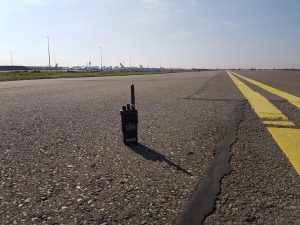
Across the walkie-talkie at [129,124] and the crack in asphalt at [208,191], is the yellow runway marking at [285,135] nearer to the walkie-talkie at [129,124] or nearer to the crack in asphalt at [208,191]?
the crack in asphalt at [208,191]

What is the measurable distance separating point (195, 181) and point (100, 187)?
2.72 ft

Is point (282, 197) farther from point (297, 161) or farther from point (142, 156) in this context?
point (142, 156)

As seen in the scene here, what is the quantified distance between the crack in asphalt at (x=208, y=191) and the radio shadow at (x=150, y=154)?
0.29 meters

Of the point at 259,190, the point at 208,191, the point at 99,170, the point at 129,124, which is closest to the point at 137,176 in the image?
the point at 99,170

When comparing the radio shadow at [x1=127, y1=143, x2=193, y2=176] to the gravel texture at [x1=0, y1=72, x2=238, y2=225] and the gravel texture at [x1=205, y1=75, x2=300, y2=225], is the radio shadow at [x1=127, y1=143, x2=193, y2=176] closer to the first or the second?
the gravel texture at [x1=0, y1=72, x2=238, y2=225]

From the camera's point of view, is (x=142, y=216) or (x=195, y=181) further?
(x=195, y=181)

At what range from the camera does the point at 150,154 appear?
3.86 metres

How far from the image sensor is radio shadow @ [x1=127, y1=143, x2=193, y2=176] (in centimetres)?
341

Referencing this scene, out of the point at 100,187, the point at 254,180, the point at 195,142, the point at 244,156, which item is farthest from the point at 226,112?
the point at 100,187

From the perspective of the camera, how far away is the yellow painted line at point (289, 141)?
11.8 feet

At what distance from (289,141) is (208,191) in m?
2.22

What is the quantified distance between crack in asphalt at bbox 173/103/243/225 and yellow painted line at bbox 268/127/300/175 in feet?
2.13

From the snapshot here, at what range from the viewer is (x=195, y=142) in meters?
4.44

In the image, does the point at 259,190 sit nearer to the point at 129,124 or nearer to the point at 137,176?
the point at 137,176
